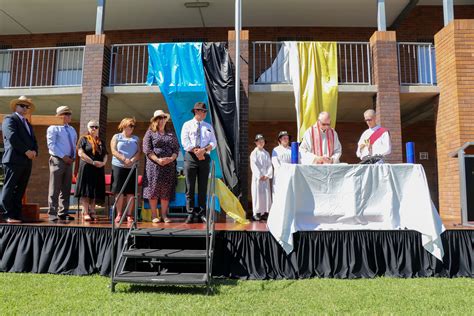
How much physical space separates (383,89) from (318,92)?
1564 mm

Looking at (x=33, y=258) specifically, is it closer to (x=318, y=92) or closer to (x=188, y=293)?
(x=188, y=293)

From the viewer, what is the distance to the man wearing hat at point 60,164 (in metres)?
5.43

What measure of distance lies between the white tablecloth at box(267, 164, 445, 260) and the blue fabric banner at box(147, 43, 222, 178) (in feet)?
13.2

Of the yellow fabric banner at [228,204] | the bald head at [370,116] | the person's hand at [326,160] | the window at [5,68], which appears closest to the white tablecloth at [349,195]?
the person's hand at [326,160]

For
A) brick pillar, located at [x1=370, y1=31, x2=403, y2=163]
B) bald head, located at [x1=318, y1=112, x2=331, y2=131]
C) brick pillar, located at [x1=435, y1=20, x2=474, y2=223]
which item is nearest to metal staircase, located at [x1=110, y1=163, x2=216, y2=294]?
bald head, located at [x1=318, y1=112, x2=331, y2=131]

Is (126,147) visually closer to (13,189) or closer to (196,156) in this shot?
(196,156)

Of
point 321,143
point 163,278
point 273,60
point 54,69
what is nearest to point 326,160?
point 321,143

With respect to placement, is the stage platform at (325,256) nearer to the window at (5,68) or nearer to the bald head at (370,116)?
the bald head at (370,116)

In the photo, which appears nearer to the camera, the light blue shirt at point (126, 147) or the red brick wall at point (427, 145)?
the light blue shirt at point (126, 147)

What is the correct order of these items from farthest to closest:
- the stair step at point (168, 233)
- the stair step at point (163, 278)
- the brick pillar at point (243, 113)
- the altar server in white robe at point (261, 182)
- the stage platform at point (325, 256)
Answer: the brick pillar at point (243, 113) → the altar server in white robe at point (261, 182) → the stage platform at point (325, 256) → the stair step at point (168, 233) → the stair step at point (163, 278)

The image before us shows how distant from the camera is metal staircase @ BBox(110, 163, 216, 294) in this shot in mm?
3654


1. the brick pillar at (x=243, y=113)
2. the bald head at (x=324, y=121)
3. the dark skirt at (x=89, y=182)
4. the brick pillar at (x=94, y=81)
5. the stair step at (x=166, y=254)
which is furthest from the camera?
Answer: the brick pillar at (x=94, y=81)

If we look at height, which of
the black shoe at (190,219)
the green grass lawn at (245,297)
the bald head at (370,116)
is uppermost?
the bald head at (370,116)

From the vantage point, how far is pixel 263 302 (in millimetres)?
3408
